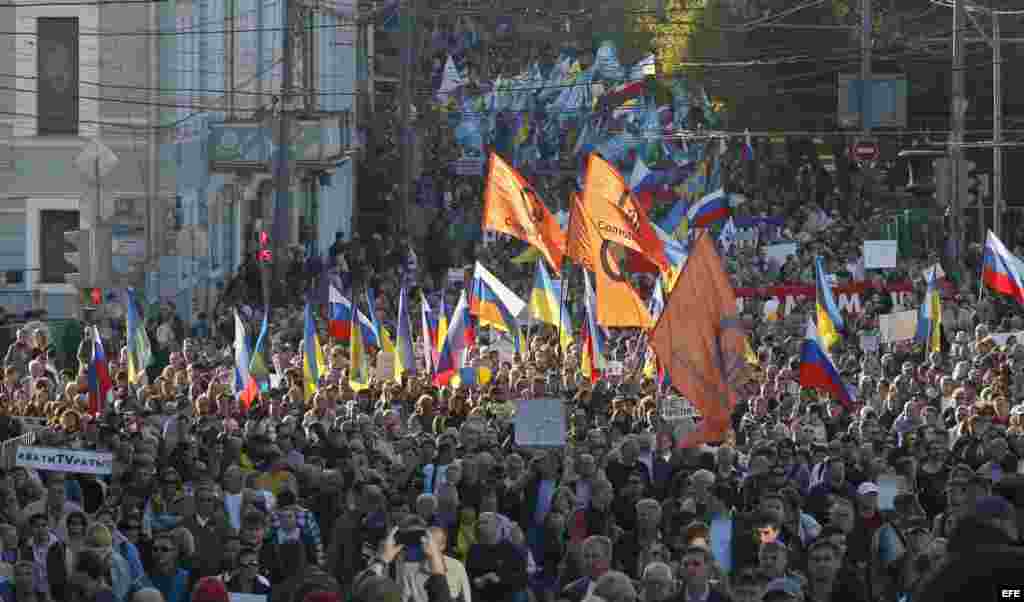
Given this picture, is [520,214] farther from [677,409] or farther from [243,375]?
[677,409]

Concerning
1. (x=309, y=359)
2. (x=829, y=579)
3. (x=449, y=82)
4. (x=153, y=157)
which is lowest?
(x=829, y=579)

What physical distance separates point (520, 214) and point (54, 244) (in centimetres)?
1348

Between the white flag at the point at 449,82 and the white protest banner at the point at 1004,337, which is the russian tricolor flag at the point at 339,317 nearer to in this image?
the white protest banner at the point at 1004,337

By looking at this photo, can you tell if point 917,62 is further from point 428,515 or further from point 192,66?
point 428,515

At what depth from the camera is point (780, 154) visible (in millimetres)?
62469

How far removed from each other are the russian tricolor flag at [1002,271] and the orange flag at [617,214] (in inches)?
167

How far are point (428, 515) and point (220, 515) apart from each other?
1.24m

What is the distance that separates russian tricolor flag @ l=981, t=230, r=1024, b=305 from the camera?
26.4 m

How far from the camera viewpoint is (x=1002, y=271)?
26594 millimetres

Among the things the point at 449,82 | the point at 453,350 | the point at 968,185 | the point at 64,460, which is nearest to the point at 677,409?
the point at 64,460

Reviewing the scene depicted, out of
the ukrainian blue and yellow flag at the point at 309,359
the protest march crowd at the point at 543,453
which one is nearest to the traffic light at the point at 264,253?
the protest march crowd at the point at 543,453

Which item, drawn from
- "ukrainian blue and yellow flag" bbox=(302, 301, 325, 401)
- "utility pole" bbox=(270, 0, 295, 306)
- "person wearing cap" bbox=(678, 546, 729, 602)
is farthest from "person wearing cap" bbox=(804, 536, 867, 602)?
"utility pole" bbox=(270, 0, 295, 306)

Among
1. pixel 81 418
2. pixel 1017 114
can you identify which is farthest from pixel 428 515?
pixel 1017 114

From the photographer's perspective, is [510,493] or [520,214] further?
[520,214]
